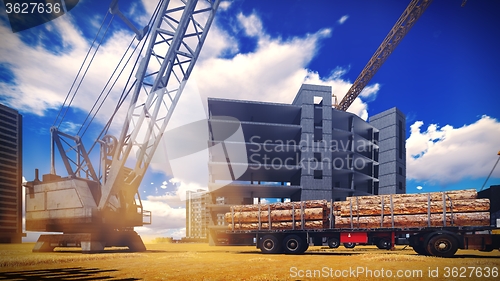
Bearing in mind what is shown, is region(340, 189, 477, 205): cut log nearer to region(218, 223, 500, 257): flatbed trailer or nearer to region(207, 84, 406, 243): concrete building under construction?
region(218, 223, 500, 257): flatbed trailer

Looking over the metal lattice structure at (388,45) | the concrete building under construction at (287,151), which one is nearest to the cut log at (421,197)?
the concrete building under construction at (287,151)

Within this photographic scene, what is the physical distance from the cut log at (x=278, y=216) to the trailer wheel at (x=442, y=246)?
521cm

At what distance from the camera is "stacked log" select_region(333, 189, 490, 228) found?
1550cm

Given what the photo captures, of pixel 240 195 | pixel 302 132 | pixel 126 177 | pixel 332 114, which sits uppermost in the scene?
pixel 332 114

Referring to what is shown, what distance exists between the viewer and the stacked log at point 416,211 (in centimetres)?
1550

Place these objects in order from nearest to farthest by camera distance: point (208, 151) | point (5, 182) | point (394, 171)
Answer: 1. point (5, 182)
2. point (208, 151)
3. point (394, 171)

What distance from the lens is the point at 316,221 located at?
18031mm

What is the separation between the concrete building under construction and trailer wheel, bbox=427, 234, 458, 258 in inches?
932

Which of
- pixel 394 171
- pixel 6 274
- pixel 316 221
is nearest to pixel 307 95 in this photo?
pixel 394 171

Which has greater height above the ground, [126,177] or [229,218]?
[126,177]

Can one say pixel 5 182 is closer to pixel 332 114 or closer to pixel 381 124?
pixel 332 114

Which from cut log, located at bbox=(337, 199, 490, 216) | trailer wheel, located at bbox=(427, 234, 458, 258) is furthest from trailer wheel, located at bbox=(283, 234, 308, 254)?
trailer wheel, located at bbox=(427, 234, 458, 258)

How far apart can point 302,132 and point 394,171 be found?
2257 cm

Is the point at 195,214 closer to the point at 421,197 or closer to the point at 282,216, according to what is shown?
the point at 282,216
